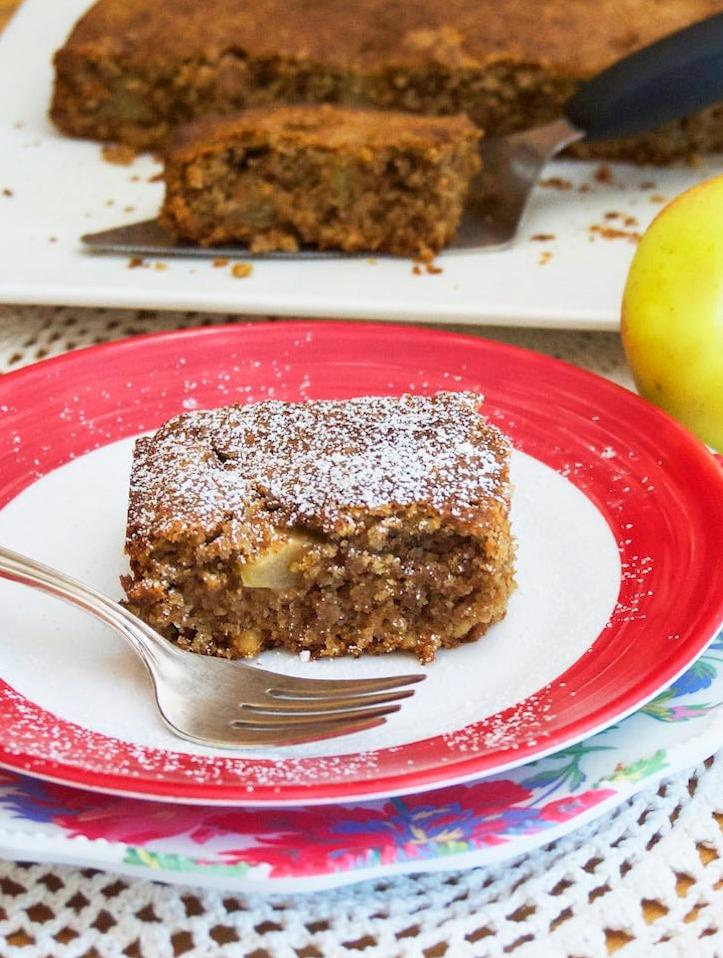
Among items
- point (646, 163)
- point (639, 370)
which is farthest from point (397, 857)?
point (646, 163)

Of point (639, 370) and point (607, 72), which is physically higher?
point (607, 72)

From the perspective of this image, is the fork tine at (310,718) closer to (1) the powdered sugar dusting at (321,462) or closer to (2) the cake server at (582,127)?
(1) the powdered sugar dusting at (321,462)

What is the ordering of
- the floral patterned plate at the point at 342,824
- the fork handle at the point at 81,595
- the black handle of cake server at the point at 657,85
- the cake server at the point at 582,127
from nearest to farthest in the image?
the floral patterned plate at the point at 342,824, the fork handle at the point at 81,595, the cake server at the point at 582,127, the black handle of cake server at the point at 657,85

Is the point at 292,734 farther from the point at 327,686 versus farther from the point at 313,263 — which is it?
the point at 313,263

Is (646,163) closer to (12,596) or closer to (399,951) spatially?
(12,596)

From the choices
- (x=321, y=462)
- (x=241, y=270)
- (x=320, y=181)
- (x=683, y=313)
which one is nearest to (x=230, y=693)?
(x=321, y=462)

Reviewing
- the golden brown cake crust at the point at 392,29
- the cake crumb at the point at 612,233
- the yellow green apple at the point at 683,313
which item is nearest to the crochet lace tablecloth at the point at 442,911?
the yellow green apple at the point at 683,313
